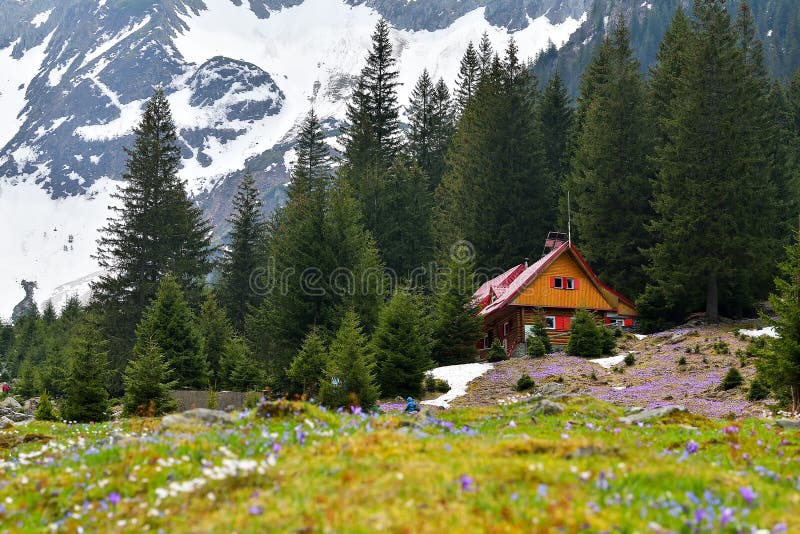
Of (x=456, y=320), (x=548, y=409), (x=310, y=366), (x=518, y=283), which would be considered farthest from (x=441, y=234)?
(x=548, y=409)

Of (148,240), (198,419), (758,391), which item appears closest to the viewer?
(198,419)

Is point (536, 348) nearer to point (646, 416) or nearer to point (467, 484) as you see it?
point (646, 416)

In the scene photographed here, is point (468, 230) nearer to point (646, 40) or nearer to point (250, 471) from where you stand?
point (250, 471)

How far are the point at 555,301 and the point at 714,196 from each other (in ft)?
40.8

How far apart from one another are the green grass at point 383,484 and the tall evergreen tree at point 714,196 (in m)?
39.7

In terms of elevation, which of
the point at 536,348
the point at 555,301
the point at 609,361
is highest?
the point at 555,301

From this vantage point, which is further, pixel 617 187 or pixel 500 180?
pixel 500 180

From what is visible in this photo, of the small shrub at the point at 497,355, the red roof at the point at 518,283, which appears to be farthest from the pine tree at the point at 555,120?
the small shrub at the point at 497,355

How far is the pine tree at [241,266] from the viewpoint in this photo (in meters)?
76.8

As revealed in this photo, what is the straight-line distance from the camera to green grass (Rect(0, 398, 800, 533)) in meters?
6.86

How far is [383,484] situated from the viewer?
25.6ft

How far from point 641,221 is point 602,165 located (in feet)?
18.2

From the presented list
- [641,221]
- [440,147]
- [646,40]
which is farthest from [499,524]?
[646,40]

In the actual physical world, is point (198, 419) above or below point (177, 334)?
below
